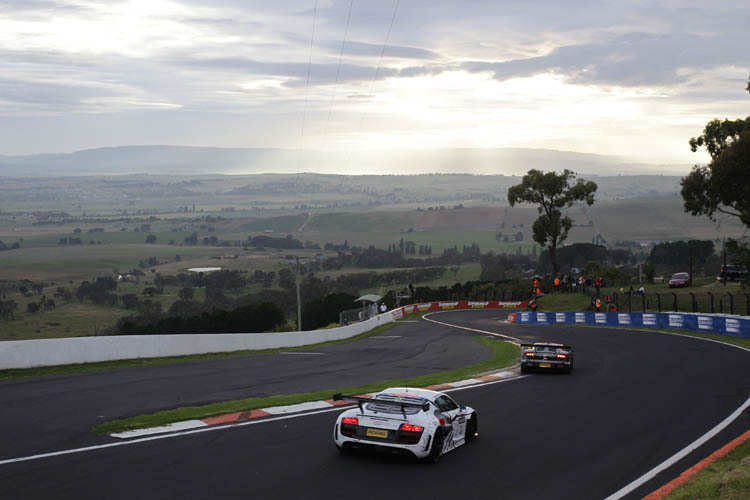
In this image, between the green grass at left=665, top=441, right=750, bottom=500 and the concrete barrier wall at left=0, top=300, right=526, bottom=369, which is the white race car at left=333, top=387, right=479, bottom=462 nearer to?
the green grass at left=665, top=441, right=750, bottom=500

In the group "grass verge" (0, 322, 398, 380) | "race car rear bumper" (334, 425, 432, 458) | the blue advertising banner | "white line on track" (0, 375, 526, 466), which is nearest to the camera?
"white line on track" (0, 375, 526, 466)

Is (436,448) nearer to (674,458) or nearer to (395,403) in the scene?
(395,403)

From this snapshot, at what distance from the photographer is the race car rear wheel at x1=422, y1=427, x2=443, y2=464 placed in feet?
41.3

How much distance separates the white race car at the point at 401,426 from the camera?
40.8 ft

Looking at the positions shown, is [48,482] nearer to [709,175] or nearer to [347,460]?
[347,460]

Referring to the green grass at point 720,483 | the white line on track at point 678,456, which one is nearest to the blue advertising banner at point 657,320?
the white line on track at point 678,456

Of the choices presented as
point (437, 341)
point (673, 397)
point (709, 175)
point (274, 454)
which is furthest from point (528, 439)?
point (709, 175)

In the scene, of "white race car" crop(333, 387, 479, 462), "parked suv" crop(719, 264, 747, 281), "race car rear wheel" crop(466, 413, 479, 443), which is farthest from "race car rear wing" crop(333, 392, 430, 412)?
"parked suv" crop(719, 264, 747, 281)

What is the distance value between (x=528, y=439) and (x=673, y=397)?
7.82 meters

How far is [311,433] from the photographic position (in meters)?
14.9

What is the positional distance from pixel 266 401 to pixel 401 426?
22.5 ft

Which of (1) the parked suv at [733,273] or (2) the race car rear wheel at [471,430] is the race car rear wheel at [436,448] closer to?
(2) the race car rear wheel at [471,430]

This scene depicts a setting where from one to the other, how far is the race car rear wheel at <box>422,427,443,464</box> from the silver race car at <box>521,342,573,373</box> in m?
14.4

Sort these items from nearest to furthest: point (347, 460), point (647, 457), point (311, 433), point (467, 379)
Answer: point (347, 460), point (647, 457), point (311, 433), point (467, 379)
